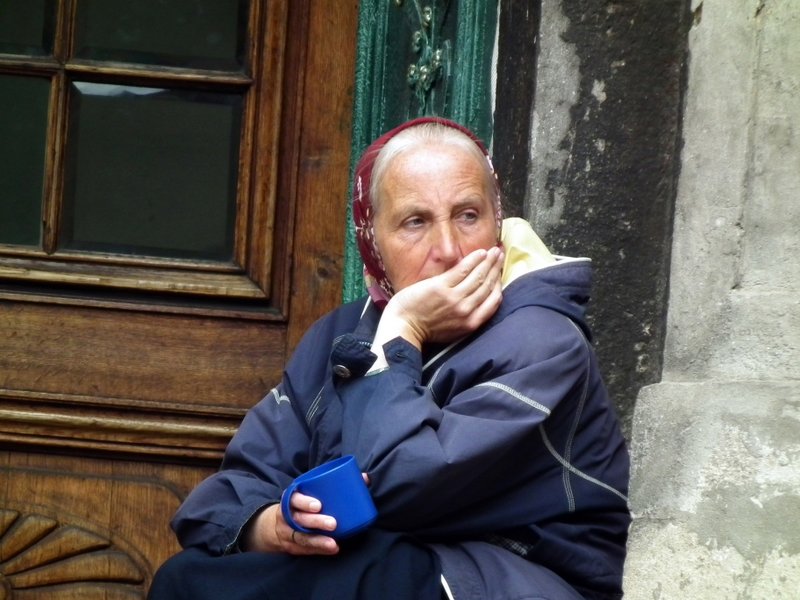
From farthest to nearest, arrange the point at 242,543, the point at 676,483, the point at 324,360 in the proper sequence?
the point at 324,360, the point at 242,543, the point at 676,483

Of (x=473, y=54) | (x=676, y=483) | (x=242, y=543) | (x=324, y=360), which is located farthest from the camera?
(x=473, y=54)

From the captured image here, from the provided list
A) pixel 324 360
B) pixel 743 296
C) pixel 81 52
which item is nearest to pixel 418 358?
pixel 324 360

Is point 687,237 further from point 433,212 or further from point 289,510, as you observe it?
point 289,510

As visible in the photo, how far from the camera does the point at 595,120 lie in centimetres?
246

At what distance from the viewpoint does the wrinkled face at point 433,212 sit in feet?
7.40

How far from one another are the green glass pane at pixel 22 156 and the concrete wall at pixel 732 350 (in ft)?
4.71

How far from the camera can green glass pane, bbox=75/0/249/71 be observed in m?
2.89

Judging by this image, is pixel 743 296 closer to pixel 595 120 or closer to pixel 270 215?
pixel 595 120

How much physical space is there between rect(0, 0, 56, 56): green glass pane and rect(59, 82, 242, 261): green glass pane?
0.40 feet

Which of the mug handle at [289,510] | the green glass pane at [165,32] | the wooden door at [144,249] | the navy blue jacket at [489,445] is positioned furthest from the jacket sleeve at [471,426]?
the green glass pane at [165,32]

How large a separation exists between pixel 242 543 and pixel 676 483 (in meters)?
0.69

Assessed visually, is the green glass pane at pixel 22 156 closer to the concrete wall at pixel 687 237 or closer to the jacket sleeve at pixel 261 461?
the jacket sleeve at pixel 261 461

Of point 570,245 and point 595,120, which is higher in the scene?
point 595,120

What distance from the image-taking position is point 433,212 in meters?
2.26
